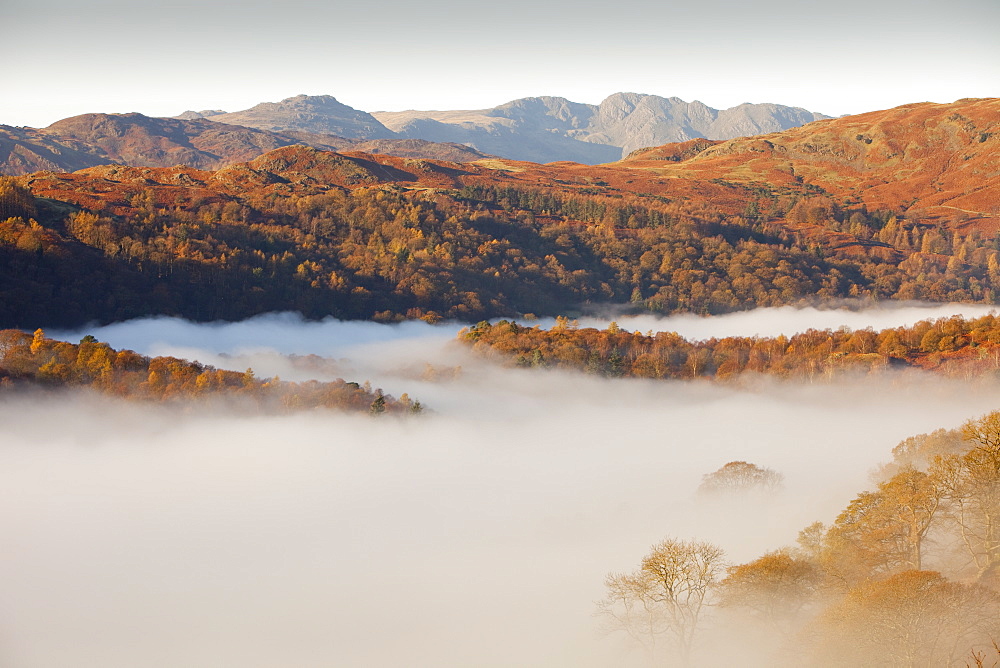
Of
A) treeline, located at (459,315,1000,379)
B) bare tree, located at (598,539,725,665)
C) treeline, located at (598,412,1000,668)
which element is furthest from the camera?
treeline, located at (459,315,1000,379)

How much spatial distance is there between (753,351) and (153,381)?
326 feet

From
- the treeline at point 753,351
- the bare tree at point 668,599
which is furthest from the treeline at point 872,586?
the treeline at point 753,351

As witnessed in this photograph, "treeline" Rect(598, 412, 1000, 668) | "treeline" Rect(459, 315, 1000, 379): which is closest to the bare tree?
"treeline" Rect(598, 412, 1000, 668)

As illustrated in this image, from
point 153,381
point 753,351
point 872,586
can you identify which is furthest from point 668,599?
point 753,351

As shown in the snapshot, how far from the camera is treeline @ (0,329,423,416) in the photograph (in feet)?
403

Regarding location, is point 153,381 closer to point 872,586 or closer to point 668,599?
point 668,599

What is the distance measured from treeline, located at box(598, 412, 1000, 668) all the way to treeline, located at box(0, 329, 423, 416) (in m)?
78.3

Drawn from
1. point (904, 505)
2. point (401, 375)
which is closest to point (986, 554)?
point (904, 505)

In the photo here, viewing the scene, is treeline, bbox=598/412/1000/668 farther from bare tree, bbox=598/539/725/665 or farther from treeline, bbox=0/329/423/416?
treeline, bbox=0/329/423/416

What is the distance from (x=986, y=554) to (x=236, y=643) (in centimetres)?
5277

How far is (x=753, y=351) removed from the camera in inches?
6186

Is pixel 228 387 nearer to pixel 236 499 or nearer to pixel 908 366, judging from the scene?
pixel 236 499

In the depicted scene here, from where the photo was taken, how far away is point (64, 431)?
117375 millimetres

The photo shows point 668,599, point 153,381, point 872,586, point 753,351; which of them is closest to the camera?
point 872,586
